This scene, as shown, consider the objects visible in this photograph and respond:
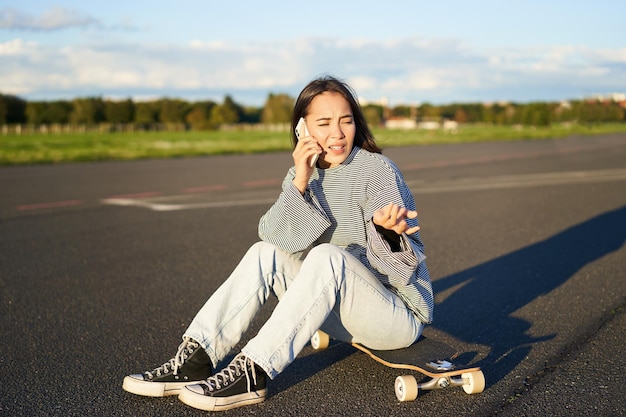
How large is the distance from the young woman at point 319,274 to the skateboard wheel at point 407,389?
0.24 meters

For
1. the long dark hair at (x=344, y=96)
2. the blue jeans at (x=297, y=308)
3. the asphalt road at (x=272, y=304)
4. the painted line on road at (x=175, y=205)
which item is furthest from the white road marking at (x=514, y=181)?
the blue jeans at (x=297, y=308)

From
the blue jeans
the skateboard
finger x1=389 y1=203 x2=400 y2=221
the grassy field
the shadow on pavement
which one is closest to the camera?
finger x1=389 y1=203 x2=400 y2=221

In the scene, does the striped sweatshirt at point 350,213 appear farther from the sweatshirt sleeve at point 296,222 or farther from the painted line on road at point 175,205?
the painted line on road at point 175,205

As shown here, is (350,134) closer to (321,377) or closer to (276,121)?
(321,377)

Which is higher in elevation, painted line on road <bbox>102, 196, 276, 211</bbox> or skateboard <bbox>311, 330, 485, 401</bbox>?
skateboard <bbox>311, 330, 485, 401</bbox>

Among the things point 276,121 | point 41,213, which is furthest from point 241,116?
point 41,213

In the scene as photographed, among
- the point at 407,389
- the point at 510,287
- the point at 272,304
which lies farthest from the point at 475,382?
A: the point at 510,287

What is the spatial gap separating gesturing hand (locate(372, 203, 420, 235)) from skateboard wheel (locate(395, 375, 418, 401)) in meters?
0.69

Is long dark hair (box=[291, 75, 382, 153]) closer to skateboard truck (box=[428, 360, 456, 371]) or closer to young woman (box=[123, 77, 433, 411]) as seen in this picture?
young woman (box=[123, 77, 433, 411])

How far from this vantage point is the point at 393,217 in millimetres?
3125

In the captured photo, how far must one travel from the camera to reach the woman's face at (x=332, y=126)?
361cm

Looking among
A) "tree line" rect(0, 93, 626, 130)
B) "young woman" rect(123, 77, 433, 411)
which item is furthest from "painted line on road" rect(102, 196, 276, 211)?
"tree line" rect(0, 93, 626, 130)

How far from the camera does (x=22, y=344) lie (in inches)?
171

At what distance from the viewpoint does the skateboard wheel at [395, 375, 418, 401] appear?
333cm
